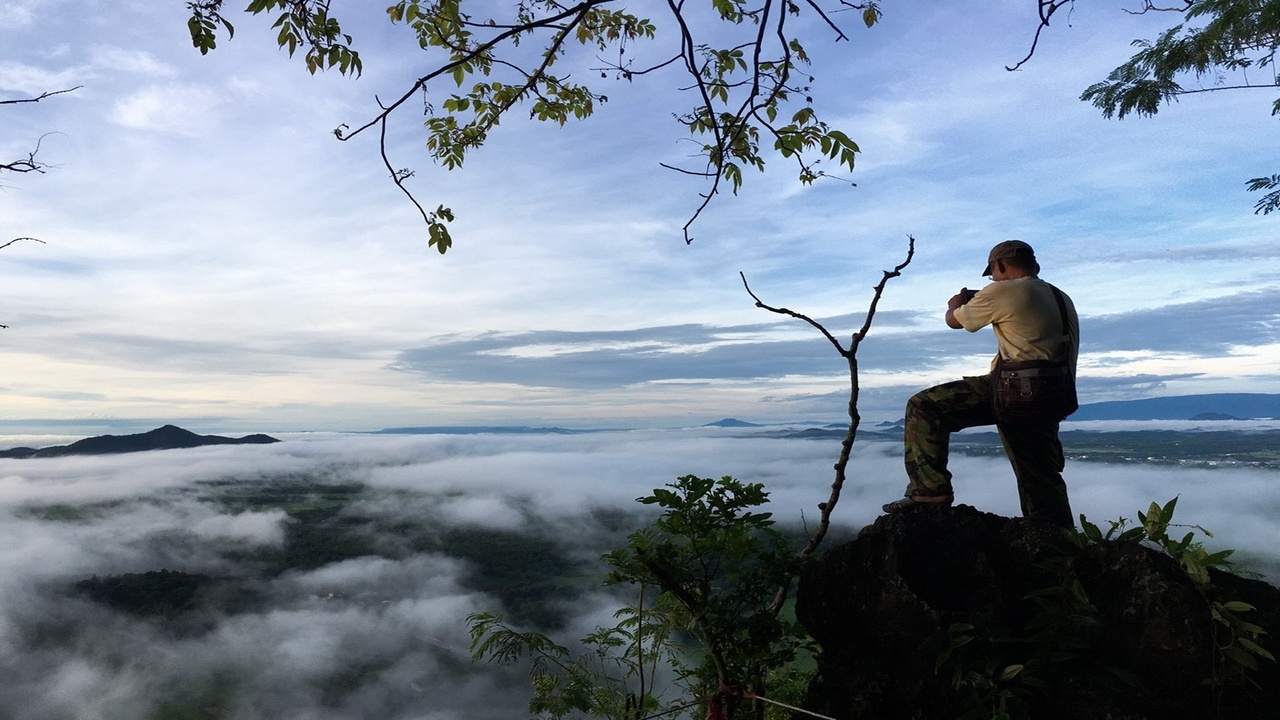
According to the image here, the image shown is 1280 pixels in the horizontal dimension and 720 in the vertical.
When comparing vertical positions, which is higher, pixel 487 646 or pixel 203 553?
pixel 487 646

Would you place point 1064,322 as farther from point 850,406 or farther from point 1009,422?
point 850,406

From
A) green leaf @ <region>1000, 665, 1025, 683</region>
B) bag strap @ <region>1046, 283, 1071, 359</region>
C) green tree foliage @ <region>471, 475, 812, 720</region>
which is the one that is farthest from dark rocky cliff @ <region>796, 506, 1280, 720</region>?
bag strap @ <region>1046, 283, 1071, 359</region>

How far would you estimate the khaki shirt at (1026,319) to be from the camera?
5.03m

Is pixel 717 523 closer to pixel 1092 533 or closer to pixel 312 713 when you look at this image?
pixel 1092 533

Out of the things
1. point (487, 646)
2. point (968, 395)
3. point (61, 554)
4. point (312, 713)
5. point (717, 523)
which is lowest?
point (312, 713)

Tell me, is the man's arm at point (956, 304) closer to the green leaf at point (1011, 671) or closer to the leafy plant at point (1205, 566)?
the leafy plant at point (1205, 566)

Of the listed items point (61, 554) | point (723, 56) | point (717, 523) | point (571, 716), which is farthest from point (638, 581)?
point (61, 554)

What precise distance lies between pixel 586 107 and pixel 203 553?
19490 cm

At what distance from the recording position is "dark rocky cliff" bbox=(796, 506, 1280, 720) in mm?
3455

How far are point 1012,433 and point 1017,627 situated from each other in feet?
5.88

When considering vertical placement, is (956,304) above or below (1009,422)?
above

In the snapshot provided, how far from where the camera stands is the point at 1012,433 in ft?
17.2

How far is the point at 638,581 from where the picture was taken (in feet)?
13.2

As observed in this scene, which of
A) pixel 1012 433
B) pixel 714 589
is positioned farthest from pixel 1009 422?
pixel 714 589
